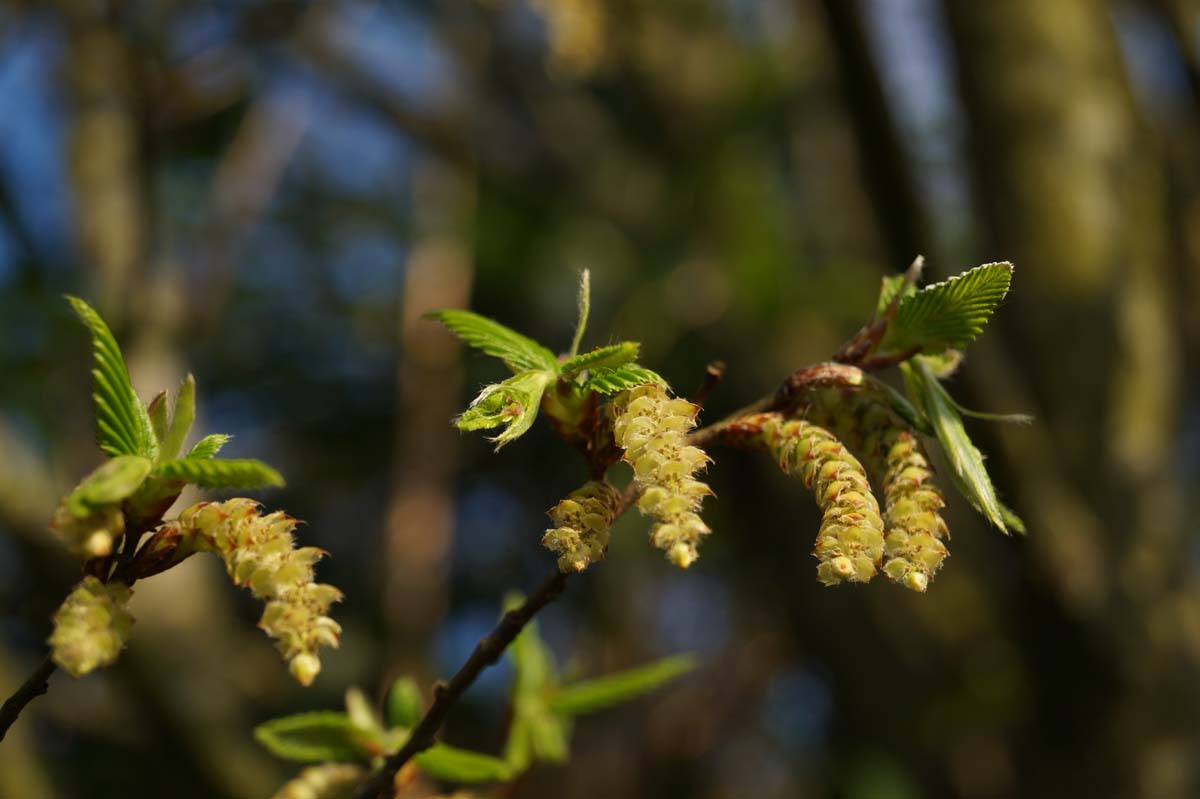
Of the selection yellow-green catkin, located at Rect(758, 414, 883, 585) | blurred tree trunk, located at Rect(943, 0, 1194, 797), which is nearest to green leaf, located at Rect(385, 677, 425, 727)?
yellow-green catkin, located at Rect(758, 414, 883, 585)

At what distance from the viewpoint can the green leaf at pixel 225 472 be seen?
66 cm

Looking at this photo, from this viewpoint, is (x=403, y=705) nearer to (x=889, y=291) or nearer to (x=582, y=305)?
(x=582, y=305)

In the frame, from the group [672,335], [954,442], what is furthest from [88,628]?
[672,335]

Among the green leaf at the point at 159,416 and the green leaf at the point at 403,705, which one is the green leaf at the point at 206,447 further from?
the green leaf at the point at 403,705

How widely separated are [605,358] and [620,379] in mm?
18

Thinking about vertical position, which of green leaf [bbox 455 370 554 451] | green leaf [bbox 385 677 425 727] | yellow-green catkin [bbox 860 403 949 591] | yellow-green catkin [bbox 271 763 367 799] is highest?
green leaf [bbox 455 370 554 451]

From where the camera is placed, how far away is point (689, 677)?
542 cm

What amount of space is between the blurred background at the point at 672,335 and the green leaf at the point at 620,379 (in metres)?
1.00

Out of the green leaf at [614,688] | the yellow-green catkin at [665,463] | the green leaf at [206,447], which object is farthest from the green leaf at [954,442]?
the green leaf at [206,447]

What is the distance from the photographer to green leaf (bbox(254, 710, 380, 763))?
1.01m

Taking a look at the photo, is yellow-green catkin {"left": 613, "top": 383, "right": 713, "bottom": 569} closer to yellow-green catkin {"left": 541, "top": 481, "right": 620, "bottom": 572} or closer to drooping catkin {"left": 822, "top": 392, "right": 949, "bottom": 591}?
yellow-green catkin {"left": 541, "top": 481, "right": 620, "bottom": 572}

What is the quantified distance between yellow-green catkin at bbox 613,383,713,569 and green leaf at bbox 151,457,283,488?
0.22m

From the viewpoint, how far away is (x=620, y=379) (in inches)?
31.3

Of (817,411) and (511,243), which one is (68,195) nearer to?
(511,243)
